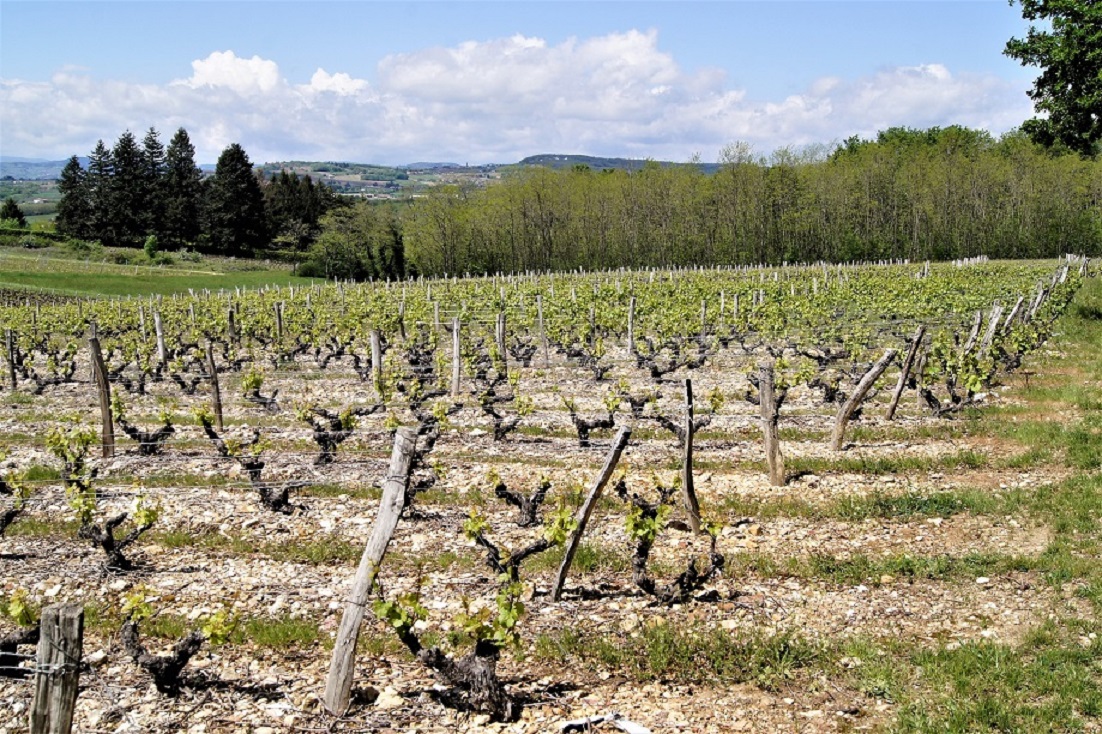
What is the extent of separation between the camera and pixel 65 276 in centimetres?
6169

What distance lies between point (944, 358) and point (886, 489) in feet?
24.2

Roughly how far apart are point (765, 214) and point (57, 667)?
8231 centimetres

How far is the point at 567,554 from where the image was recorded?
829 cm

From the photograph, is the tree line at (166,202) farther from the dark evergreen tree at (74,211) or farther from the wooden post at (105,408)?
the wooden post at (105,408)

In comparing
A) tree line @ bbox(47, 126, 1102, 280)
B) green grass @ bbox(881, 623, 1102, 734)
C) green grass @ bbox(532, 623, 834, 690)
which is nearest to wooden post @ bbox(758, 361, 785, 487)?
green grass @ bbox(532, 623, 834, 690)

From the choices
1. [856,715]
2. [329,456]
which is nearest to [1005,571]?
[856,715]

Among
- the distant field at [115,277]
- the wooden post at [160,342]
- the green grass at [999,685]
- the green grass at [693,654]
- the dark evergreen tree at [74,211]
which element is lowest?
the green grass at [693,654]

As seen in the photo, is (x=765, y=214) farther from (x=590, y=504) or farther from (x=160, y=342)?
(x=590, y=504)

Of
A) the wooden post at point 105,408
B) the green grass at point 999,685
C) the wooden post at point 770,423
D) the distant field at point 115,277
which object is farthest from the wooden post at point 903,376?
the distant field at point 115,277

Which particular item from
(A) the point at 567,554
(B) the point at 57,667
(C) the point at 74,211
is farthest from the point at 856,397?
(C) the point at 74,211

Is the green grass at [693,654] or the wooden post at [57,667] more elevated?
the wooden post at [57,667]

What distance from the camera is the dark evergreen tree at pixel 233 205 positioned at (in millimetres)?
87000

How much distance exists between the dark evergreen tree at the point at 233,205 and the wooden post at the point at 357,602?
289 ft

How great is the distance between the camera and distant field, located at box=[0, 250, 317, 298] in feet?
188
